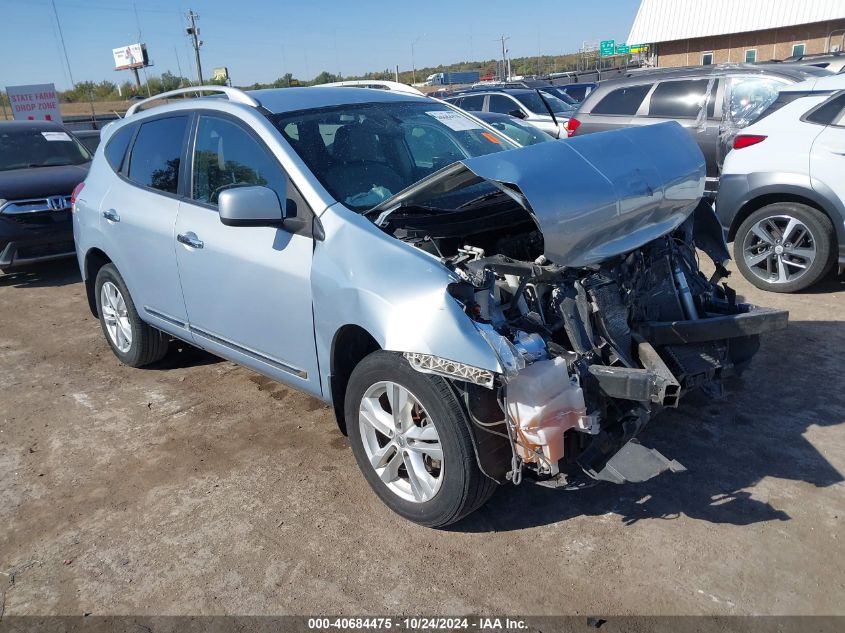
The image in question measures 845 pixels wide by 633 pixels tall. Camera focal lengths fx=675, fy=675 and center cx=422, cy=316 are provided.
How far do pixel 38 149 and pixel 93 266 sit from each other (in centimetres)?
505

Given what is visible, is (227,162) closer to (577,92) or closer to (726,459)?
(726,459)

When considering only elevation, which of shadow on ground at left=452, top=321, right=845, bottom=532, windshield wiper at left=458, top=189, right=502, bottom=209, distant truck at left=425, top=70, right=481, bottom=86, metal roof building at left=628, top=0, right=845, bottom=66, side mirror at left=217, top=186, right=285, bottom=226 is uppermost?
metal roof building at left=628, top=0, right=845, bottom=66

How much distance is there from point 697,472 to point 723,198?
11.7 feet

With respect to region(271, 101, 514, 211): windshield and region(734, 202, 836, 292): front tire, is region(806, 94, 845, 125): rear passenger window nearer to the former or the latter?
region(734, 202, 836, 292): front tire

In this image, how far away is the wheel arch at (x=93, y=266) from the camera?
17.3 ft

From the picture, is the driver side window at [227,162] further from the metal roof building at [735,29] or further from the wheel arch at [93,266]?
the metal roof building at [735,29]

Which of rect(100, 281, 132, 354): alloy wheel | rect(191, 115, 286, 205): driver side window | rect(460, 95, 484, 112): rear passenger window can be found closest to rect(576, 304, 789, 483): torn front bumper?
rect(191, 115, 286, 205): driver side window

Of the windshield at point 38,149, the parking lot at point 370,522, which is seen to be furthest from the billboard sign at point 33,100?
the parking lot at point 370,522

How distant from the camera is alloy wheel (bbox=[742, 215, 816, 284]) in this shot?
19.0ft

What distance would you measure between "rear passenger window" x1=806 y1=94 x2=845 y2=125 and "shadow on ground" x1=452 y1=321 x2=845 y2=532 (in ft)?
7.35

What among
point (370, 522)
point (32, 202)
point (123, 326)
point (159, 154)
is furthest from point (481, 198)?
point (32, 202)

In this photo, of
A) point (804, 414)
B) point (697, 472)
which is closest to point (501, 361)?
point (697, 472)

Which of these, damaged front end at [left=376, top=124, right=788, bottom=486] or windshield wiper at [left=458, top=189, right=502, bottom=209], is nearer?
damaged front end at [left=376, top=124, right=788, bottom=486]

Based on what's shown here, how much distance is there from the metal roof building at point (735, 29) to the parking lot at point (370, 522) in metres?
36.5
